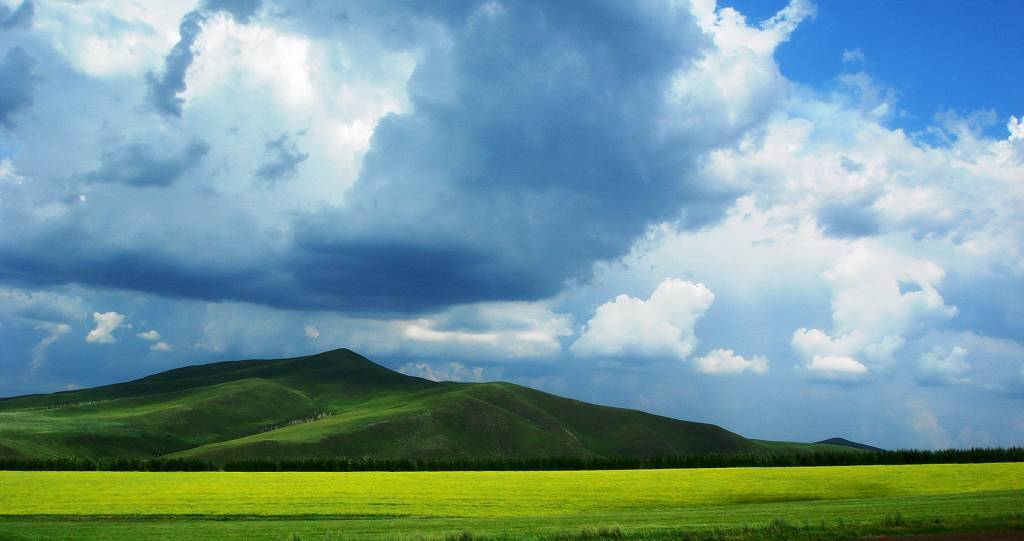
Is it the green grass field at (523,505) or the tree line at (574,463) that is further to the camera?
the tree line at (574,463)

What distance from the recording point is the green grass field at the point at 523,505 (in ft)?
122

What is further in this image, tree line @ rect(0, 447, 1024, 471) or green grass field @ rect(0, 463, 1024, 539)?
tree line @ rect(0, 447, 1024, 471)

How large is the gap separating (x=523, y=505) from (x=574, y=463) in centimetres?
6176

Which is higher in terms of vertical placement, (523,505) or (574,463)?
(574,463)

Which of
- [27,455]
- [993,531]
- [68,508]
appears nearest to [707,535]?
[993,531]

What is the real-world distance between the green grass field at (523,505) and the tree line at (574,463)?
78.9ft

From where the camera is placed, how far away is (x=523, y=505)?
5444 cm

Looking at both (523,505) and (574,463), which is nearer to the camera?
(523,505)

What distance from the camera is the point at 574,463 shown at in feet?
376

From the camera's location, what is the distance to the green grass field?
37125 mm

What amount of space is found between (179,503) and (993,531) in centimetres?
4881

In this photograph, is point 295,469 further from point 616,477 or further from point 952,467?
point 952,467

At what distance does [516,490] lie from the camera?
2506 inches

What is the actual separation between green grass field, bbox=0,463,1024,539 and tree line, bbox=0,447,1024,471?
2404 cm
